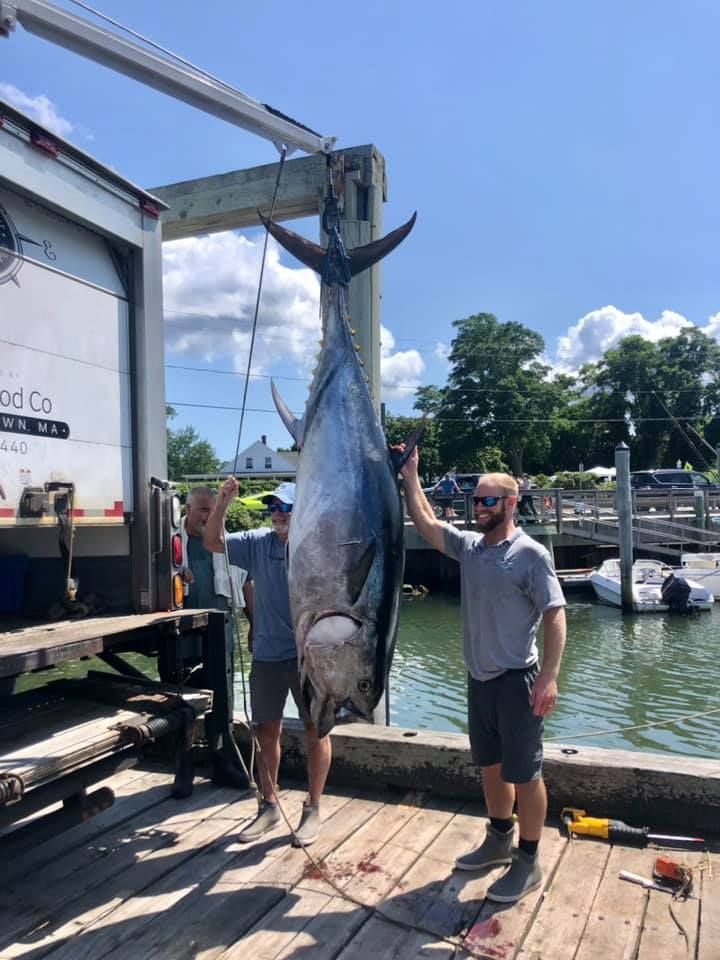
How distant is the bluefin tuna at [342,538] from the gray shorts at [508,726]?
2.25 ft

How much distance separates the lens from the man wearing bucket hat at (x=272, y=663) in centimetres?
300

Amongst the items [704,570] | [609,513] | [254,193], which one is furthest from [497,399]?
[254,193]

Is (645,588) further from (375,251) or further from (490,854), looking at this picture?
(375,251)

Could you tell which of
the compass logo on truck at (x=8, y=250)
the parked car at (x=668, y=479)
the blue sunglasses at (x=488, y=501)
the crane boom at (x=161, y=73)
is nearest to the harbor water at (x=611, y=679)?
the blue sunglasses at (x=488, y=501)

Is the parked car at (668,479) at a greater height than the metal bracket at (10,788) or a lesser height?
greater

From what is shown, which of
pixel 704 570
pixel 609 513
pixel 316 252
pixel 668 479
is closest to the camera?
pixel 316 252

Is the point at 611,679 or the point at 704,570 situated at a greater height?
the point at 704,570

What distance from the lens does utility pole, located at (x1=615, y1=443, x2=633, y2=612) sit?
1602cm

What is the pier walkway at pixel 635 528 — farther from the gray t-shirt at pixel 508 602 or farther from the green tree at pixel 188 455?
the green tree at pixel 188 455

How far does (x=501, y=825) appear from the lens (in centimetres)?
274

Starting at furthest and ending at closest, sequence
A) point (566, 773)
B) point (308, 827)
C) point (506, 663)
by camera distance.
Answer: point (566, 773)
point (308, 827)
point (506, 663)

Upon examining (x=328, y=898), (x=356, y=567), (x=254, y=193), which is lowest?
(x=328, y=898)

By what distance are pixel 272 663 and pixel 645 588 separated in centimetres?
1529

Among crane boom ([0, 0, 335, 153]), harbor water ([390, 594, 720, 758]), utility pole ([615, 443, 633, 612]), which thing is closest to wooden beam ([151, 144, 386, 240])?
crane boom ([0, 0, 335, 153])
